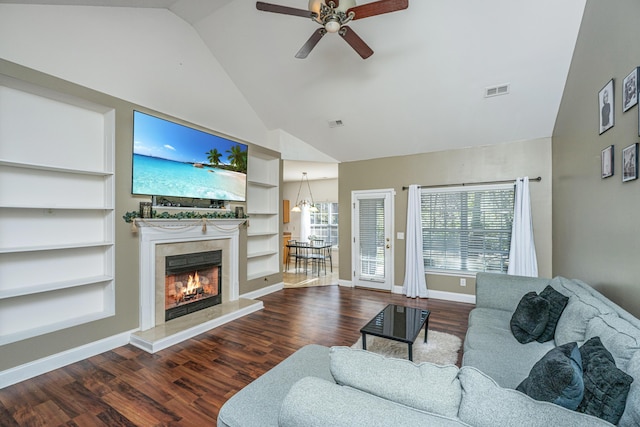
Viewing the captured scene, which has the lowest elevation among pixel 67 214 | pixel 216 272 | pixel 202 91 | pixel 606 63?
pixel 216 272

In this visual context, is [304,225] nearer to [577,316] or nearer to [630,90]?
[577,316]

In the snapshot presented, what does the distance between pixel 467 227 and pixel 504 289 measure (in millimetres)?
2120

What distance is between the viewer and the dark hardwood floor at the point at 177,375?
6.99 feet

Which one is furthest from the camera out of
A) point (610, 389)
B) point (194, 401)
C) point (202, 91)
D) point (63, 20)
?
Answer: point (202, 91)

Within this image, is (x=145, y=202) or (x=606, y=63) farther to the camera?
(x=145, y=202)

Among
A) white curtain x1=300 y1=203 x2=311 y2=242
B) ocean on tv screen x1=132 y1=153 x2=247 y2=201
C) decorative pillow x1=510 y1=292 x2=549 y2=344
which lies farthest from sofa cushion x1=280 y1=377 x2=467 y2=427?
white curtain x1=300 y1=203 x2=311 y2=242

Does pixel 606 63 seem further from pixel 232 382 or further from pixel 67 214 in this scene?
pixel 67 214

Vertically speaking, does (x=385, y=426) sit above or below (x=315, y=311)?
above

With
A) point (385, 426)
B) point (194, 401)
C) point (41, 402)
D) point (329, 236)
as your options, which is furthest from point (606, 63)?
point (329, 236)

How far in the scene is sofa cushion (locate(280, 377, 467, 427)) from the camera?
34.9 inches

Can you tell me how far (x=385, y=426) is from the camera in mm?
866

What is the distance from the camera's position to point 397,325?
287 centimetres

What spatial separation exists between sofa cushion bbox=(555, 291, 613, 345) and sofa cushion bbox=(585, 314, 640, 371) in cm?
8

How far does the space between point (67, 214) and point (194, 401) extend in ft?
7.84
